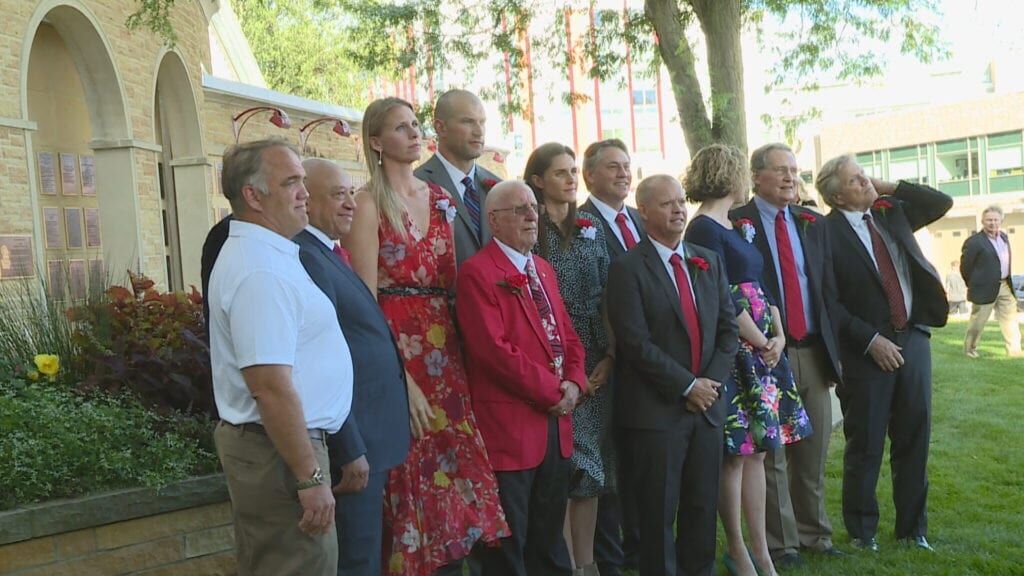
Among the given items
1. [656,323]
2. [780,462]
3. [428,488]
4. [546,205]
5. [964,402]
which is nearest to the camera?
[428,488]

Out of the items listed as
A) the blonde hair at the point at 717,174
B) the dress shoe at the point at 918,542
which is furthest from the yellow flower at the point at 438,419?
the dress shoe at the point at 918,542

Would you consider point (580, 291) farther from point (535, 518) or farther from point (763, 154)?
point (763, 154)

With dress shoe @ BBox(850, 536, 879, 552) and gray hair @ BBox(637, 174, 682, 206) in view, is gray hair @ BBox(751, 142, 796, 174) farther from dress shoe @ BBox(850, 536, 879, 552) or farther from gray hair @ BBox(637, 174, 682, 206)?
dress shoe @ BBox(850, 536, 879, 552)

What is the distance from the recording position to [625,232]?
17.6 ft

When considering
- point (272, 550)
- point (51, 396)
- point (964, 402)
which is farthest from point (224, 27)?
point (272, 550)

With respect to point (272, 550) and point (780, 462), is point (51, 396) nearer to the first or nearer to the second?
point (272, 550)

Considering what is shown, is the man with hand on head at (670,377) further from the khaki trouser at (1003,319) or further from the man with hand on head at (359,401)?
→ the khaki trouser at (1003,319)

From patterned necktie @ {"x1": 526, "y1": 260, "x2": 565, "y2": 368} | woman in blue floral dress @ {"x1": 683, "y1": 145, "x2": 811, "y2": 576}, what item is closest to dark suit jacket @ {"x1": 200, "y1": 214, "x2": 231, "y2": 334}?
patterned necktie @ {"x1": 526, "y1": 260, "x2": 565, "y2": 368}

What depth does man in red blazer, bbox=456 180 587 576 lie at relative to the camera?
426 cm

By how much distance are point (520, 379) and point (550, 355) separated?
0.24 m

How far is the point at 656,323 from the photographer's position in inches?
187

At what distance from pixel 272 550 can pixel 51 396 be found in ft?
7.74

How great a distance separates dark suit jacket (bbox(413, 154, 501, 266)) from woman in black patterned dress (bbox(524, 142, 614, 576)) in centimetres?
34

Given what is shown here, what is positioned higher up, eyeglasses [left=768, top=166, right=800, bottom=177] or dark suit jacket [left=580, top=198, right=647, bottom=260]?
eyeglasses [left=768, top=166, right=800, bottom=177]
